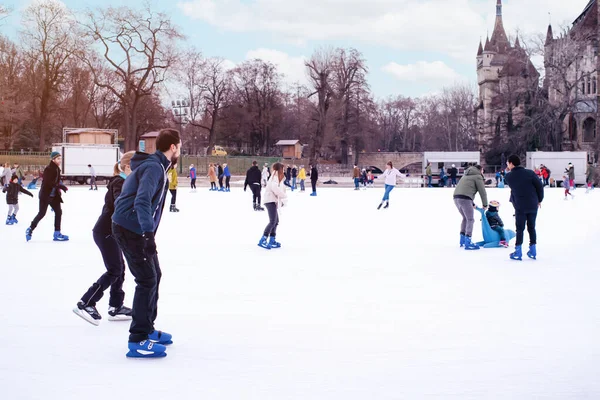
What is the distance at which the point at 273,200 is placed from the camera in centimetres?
966

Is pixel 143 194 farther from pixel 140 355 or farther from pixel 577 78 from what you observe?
pixel 577 78

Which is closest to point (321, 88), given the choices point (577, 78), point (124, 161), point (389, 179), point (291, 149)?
point (291, 149)

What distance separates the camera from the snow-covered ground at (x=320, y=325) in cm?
358

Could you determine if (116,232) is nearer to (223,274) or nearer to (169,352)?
(169,352)

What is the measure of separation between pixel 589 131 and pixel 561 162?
990 inches

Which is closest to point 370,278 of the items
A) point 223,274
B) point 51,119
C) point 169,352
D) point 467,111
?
point 223,274

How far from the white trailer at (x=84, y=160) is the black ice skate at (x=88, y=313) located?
1308 inches

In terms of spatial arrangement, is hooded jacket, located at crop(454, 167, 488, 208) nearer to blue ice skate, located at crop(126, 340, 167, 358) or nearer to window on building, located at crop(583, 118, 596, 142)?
blue ice skate, located at crop(126, 340, 167, 358)

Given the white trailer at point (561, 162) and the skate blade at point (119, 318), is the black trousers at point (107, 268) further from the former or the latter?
the white trailer at point (561, 162)

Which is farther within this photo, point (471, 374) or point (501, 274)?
point (501, 274)

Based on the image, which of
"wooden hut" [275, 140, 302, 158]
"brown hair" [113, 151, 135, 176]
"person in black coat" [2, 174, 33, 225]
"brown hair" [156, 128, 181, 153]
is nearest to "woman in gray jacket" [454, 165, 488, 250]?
"brown hair" [113, 151, 135, 176]

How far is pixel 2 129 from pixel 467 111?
50886mm

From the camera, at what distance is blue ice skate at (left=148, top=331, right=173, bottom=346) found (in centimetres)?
424

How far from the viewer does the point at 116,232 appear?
13.7 ft
